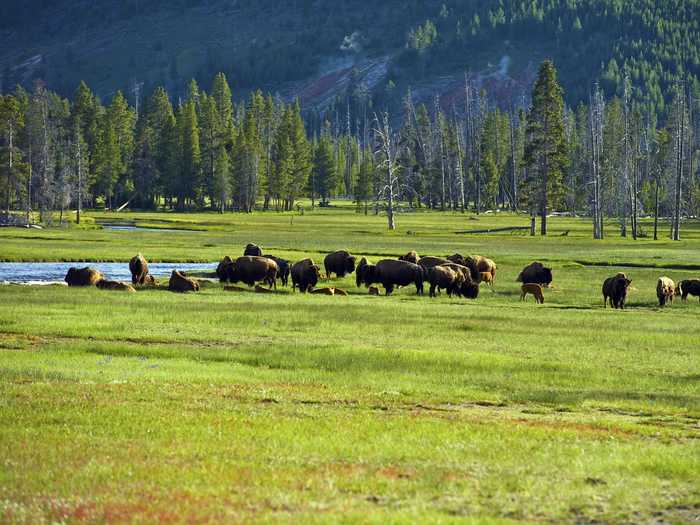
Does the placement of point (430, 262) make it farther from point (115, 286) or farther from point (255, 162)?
point (255, 162)

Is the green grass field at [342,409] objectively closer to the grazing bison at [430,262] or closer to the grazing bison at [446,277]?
the grazing bison at [446,277]

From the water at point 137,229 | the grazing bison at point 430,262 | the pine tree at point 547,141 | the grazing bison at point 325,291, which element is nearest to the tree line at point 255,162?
the water at point 137,229

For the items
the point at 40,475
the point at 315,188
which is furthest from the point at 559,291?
the point at 315,188

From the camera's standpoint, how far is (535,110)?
96.9m

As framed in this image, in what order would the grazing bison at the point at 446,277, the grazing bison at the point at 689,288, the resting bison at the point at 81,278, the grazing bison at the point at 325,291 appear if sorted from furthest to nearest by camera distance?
the grazing bison at the point at 446,277, the grazing bison at the point at 325,291, the resting bison at the point at 81,278, the grazing bison at the point at 689,288

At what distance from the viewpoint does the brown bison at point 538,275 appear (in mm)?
45500

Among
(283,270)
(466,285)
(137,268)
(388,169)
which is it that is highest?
(388,169)

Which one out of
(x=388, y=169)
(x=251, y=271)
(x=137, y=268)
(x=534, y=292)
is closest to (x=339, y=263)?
(x=251, y=271)

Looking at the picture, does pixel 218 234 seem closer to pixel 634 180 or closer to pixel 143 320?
pixel 634 180

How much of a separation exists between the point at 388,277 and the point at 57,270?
1707cm

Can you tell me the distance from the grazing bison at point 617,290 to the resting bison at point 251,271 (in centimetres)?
1536

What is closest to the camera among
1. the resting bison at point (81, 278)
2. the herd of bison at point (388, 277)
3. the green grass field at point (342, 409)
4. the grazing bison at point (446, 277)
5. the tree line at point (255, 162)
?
the green grass field at point (342, 409)

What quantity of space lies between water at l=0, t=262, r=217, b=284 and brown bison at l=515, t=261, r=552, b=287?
1644 centimetres

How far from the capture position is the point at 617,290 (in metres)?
38.2
